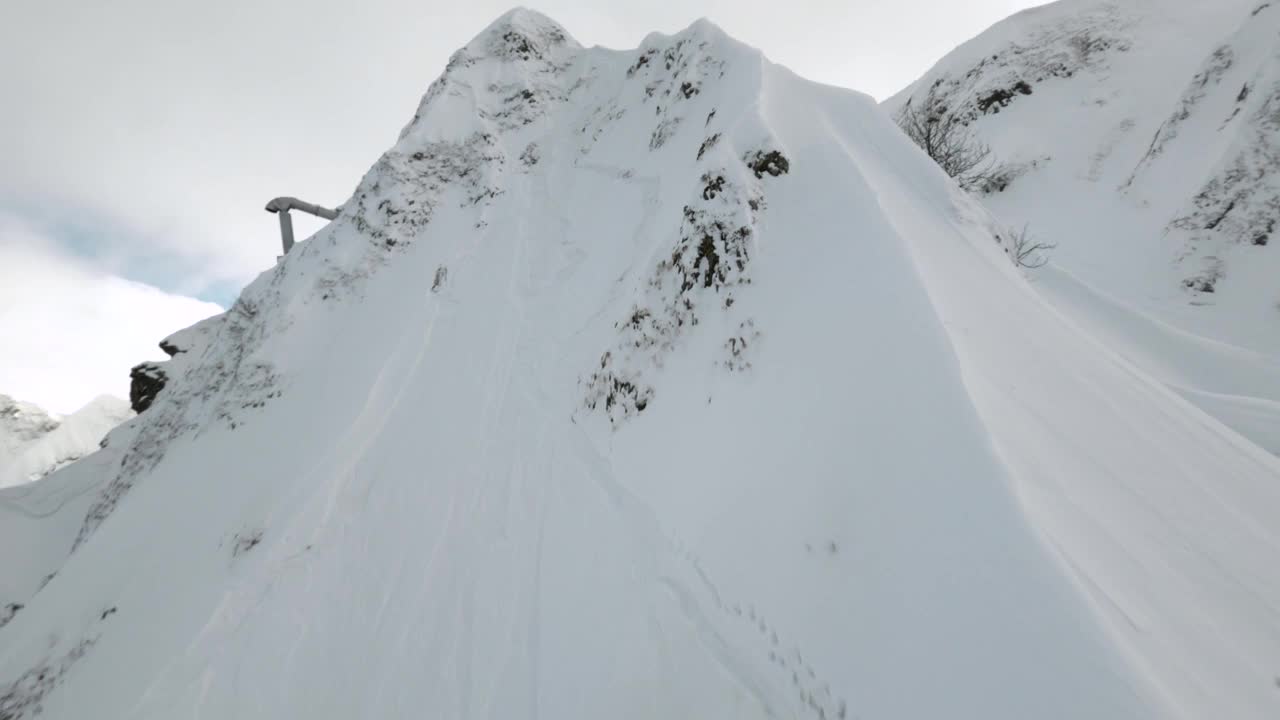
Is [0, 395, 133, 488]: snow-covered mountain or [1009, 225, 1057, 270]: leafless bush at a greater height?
[0, 395, 133, 488]: snow-covered mountain

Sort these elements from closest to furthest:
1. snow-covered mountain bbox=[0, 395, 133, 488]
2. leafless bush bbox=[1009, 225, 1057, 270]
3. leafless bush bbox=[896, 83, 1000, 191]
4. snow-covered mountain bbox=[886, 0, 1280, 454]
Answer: snow-covered mountain bbox=[886, 0, 1280, 454] → leafless bush bbox=[1009, 225, 1057, 270] → leafless bush bbox=[896, 83, 1000, 191] → snow-covered mountain bbox=[0, 395, 133, 488]

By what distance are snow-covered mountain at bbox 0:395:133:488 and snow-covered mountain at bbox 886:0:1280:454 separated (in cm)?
9487

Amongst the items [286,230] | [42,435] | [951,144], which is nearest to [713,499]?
[951,144]

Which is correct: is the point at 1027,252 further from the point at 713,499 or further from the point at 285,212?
the point at 285,212

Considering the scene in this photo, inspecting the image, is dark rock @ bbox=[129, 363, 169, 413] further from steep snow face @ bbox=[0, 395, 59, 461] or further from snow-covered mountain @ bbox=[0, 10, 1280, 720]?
steep snow face @ bbox=[0, 395, 59, 461]

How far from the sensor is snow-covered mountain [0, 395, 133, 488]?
5997 centimetres

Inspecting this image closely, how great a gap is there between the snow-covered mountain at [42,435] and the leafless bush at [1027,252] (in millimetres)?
92722

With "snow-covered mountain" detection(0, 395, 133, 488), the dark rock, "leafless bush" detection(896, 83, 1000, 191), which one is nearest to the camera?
"leafless bush" detection(896, 83, 1000, 191)

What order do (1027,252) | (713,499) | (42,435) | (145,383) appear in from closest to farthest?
(713,499), (1027,252), (145,383), (42,435)

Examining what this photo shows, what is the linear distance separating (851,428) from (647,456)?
2570mm

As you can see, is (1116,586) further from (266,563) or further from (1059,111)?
(1059,111)

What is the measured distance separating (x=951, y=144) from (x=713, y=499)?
1896 centimetres

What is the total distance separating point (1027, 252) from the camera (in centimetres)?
916

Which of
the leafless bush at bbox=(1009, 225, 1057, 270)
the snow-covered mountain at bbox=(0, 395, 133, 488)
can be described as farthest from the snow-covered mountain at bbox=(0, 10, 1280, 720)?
the snow-covered mountain at bbox=(0, 395, 133, 488)
